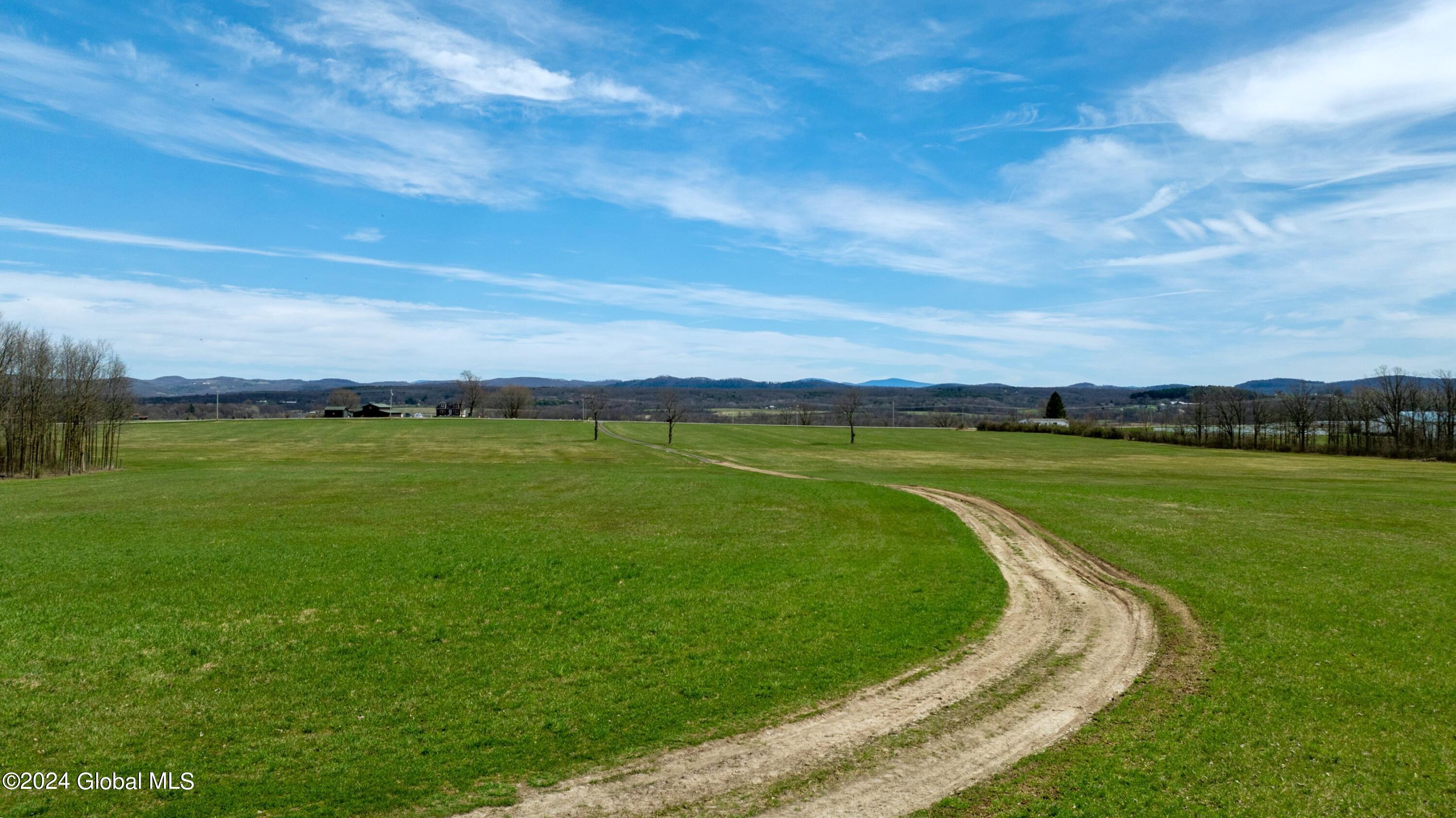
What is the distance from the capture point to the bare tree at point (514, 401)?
176 m

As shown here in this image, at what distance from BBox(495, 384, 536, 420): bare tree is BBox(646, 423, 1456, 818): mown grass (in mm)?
150481

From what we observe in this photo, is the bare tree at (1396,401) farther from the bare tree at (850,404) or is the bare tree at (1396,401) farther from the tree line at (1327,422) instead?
the bare tree at (850,404)

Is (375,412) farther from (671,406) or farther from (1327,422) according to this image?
(1327,422)

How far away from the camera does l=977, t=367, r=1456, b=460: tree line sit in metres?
94.1

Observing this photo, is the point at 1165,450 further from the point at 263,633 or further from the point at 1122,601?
the point at 263,633

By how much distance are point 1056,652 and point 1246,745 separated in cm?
429

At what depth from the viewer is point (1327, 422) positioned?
111562 mm

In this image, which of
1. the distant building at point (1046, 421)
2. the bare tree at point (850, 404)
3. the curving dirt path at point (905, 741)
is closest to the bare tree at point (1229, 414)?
the distant building at point (1046, 421)

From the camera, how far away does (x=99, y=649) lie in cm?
1407

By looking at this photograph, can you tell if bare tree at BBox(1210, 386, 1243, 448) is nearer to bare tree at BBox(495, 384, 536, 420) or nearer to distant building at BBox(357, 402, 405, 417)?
bare tree at BBox(495, 384, 536, 420)

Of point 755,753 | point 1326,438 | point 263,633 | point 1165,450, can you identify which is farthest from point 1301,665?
point 1326,438

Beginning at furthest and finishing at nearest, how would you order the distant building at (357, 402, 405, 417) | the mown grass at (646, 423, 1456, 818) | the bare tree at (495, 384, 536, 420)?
the distant building at (357, 402, 405, 417) → the bare tree at (495, 384, 536, 420) → the mown grass at (646, 423, 1456, 818)

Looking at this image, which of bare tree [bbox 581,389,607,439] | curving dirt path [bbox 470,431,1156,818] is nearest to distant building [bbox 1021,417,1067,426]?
bare tree [bbox 581,389,607,439]

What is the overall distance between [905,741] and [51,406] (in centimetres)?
6635
